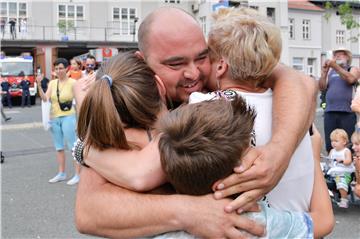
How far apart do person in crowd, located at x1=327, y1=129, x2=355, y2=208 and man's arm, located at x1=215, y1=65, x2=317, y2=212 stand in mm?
3953

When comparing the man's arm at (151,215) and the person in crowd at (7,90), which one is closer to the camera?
the man's arm at (151,215)

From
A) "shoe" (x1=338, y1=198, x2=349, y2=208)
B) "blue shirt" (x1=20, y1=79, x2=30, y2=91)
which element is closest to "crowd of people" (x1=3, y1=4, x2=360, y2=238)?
"shoe" (x1=338, y1=198, x2=349, y2=208)

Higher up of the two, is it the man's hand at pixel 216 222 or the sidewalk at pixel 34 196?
the man's hand at pixel 216 222

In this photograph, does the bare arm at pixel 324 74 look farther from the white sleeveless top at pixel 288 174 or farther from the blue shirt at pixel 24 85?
the blue shirt at pixel 24 85

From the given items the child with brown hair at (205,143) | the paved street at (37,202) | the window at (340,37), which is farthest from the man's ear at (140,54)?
the window at (340,37)

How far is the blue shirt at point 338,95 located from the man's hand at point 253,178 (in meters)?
6.04

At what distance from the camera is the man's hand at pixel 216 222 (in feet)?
4.52

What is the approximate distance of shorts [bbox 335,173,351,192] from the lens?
539 centimetres

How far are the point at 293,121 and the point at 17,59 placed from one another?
85.0ft

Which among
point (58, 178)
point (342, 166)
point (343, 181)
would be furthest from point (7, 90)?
point (343, 181)

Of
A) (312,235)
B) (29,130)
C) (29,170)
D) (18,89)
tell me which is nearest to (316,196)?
(312,235)

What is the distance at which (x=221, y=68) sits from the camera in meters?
1.60

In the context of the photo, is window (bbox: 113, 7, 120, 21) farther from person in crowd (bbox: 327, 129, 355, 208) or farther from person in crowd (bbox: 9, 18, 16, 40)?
person in crowd (bbox: 327, 129, 355, 208)

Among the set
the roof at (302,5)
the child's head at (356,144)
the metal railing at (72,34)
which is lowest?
the child's head at (356,144)
